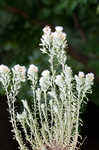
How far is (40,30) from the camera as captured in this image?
1695 millimetres

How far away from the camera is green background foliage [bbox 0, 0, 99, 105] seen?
5.38 ft

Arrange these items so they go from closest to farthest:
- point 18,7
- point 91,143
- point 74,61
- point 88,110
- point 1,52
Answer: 1. point 91,143
2. point 88,110
3. point 74,61
4. point 18,7
5. point 1,52

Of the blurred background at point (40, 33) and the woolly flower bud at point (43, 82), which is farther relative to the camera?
the blurred background at point (40, 33)

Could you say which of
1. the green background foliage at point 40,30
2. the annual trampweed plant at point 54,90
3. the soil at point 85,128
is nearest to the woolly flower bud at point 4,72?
the annual trampweed plant at point 54,90

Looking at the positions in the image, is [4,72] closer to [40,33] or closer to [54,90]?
[54,90]

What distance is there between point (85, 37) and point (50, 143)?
1.19 metres

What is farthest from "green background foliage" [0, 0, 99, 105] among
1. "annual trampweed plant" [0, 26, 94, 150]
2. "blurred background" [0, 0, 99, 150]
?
"annual trampweed plant" [0, 26, 94, 150]

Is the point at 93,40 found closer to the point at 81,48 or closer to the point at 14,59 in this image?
the point at 81,48

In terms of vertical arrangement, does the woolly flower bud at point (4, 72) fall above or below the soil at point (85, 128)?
below

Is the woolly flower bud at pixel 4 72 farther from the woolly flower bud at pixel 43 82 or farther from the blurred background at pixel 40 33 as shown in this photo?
the blurred background at pixel 40 33

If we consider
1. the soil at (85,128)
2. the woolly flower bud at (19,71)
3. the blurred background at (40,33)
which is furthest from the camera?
the blurred background at (40,33)

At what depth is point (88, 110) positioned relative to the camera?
4.88 ft

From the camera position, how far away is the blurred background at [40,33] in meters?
1.54

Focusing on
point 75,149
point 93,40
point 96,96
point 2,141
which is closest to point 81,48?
point 93,40
